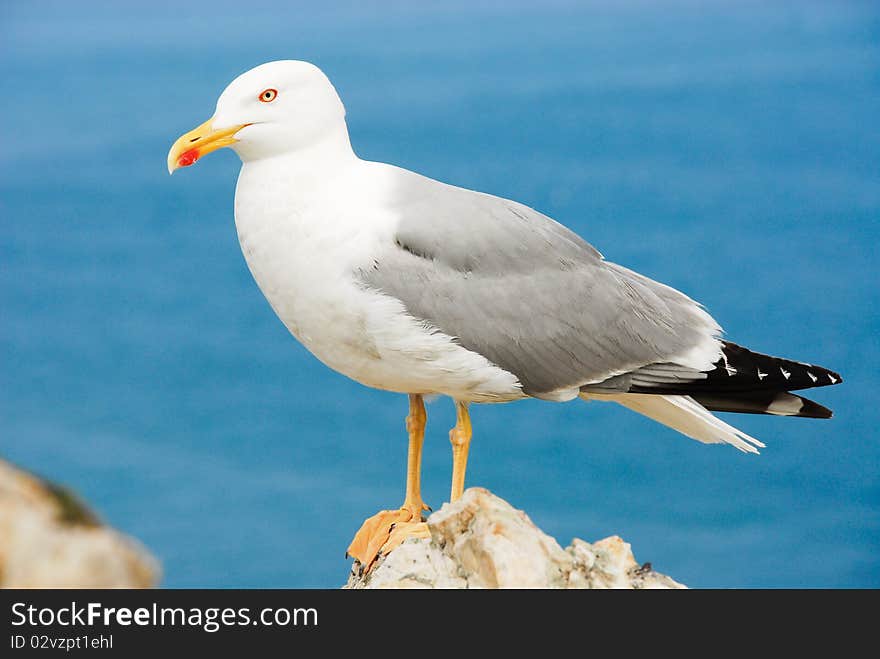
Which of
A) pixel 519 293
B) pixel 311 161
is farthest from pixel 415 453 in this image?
pixel 311 161

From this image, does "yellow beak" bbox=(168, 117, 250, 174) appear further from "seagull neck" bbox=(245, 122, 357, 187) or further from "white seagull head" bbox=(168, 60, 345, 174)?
"seagull neck" bbox=(245, 122, 357, 187)

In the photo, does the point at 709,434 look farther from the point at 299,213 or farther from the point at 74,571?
the point at 74,571

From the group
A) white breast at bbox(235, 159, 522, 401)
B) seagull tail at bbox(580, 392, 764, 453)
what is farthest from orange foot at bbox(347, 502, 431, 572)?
seagull tail at bbox(580, 392, 764, 453)

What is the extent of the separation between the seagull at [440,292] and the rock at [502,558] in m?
0.38

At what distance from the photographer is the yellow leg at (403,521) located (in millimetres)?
4617

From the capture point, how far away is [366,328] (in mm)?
4184

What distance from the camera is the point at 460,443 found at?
464 centimetres

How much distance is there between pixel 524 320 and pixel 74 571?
1.64 meters

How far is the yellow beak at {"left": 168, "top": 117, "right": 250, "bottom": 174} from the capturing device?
13.7 feet

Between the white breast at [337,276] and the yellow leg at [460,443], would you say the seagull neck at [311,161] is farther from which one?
the yellow leg at [460,443]

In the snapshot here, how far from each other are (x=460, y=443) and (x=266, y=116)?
1.26m

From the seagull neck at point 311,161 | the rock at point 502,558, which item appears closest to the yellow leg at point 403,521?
the rock at point 502,558

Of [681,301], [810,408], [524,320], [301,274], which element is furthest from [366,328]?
[810,408]

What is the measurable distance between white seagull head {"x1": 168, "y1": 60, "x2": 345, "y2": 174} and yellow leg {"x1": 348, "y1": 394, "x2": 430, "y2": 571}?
107 cm
